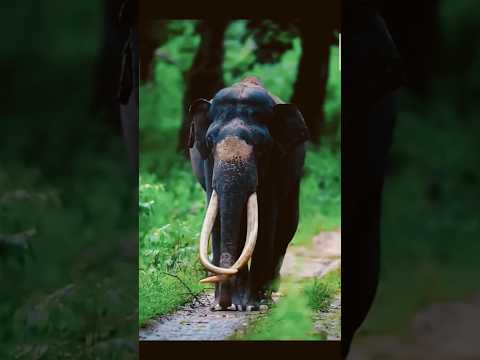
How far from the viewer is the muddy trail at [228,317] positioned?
20.0 feet

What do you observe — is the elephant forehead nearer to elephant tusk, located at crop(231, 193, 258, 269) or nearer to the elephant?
the elephant

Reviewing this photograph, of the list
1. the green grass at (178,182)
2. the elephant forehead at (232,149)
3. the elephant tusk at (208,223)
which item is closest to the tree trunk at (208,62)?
the green grass at (178,182)

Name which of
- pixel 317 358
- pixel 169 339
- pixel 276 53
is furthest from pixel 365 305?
pixel 276 53

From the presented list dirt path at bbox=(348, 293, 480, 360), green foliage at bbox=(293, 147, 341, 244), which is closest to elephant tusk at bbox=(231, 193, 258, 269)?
green foliage at bbox=(293, 147, 341, 244)

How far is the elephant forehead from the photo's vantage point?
5.96m

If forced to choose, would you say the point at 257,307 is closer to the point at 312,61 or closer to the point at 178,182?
the point at 178,182

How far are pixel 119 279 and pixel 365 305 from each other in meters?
1.35

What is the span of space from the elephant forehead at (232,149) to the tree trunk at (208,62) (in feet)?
1.20

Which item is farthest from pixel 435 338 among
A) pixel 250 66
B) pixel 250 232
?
pixel 250 66

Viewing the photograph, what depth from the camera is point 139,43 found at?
6.19 meters

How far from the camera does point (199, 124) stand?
616 centimetres

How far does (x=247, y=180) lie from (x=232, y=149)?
182 millimetres

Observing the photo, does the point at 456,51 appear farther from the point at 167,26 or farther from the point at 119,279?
the point at 119,279

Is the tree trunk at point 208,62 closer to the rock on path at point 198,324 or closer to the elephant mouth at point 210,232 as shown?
the elephant mouth at point 210,232
